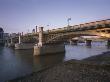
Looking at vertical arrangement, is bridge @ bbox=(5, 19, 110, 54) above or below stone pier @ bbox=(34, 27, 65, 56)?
above

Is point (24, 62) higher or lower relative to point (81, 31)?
lower

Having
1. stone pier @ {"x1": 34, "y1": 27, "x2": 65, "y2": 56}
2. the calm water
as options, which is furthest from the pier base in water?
the calm water

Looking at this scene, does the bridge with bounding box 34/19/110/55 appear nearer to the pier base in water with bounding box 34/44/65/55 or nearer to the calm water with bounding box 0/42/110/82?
the pier base in water with bounding box 34/44/65/55

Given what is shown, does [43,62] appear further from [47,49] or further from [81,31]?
[47,49]

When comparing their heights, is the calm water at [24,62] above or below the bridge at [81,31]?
below

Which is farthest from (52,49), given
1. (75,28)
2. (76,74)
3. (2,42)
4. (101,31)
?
(2,42)

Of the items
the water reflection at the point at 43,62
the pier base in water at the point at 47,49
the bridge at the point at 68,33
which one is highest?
the bridge at the point at 68,33

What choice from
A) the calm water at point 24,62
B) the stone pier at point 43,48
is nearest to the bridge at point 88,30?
the stone pier at point 43,48

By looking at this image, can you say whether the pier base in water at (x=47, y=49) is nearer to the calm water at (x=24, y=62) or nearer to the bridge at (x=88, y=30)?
the calm water at (x=24, y=62)

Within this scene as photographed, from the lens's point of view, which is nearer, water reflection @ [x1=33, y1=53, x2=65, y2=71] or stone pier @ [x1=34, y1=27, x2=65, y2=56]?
water reflection @ [x1=33, y1=53, x2=65, y2=71]

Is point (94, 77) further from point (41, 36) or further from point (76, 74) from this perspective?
point (41, 36)

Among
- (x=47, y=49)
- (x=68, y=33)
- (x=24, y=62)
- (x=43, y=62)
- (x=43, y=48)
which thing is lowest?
(x=24, y=62)

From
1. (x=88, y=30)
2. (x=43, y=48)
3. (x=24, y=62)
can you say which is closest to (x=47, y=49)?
(x=43, y=48)

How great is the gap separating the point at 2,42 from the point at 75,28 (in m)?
137
